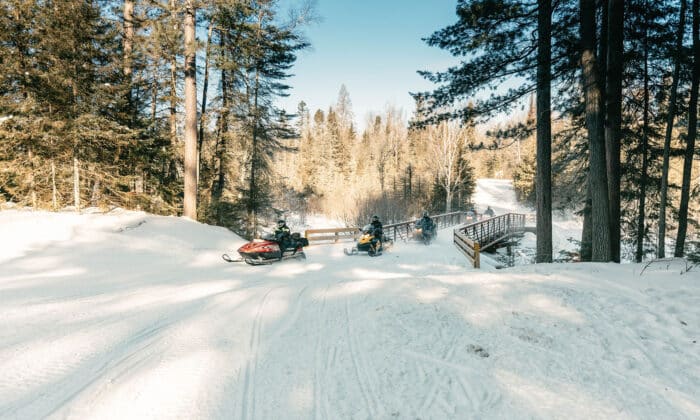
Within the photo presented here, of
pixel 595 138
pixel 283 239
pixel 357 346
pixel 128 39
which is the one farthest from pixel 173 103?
pixel 595 138

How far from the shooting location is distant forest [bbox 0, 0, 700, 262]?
831 cm

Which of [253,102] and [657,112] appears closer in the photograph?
[657,112]

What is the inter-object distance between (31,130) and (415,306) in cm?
1408

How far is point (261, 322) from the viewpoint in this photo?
4.24m

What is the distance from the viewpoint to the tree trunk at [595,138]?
283 inches

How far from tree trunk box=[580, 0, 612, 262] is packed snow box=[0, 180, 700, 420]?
141 centimetres

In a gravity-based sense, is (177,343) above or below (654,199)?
below

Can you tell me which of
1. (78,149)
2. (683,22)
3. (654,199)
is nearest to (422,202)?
(654,199)

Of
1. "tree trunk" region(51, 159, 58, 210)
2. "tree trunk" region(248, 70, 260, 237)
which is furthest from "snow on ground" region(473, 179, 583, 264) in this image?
"tree trunk" region(51, 159, 58, 210)

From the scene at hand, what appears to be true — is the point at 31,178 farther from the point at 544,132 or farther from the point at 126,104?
the point at 544,132

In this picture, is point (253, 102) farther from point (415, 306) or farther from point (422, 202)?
point (422, 202)

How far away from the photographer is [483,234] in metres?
20.3

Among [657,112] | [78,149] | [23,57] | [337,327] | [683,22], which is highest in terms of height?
[683,22]

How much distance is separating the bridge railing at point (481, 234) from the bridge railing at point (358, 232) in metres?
3.13
